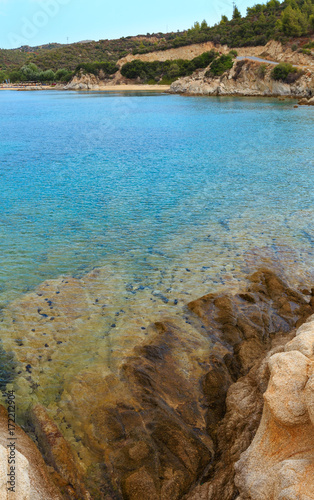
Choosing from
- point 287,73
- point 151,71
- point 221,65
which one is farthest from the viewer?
point 151,71

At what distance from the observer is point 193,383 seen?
7.55 metres

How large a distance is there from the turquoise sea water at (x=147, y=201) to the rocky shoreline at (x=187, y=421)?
11.9ft

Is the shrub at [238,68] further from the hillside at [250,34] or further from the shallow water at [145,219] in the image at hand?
the shallow water at [145,219]

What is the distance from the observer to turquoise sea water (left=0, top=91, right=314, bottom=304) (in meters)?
13.0

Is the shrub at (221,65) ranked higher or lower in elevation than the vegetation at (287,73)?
higher

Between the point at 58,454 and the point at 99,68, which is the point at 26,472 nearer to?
the point at 58,454

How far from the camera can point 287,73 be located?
7406 cm

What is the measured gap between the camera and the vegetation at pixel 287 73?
241ft

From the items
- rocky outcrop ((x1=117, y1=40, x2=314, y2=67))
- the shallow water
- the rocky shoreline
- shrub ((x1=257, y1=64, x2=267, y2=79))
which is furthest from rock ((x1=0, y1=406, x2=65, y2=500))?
rocky outcrop ((x1=117, y1=40, x2=314, y2=67))

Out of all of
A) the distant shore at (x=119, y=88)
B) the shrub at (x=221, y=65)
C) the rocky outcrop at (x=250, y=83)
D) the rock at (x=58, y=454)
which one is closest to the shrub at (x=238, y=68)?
the rocky outcrop at (x=250, y=83)

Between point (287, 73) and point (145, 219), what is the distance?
235 feet

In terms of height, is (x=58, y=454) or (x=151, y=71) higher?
(x=151, y=71)

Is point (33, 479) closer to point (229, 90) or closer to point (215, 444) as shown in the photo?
point (215, 444)

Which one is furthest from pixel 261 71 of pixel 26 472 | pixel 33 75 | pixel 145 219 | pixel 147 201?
pixel 33 75
